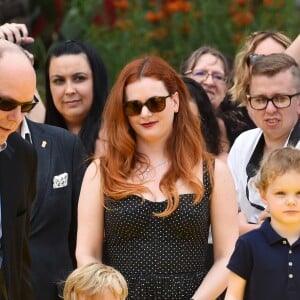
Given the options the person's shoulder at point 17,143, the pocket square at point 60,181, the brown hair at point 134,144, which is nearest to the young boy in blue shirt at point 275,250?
the brown hair at point 134,144

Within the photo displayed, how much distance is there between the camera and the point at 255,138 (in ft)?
20.5

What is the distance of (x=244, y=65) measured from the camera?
659cm

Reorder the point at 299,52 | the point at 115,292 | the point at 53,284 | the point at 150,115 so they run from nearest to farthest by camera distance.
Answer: the point at 115,292 < the point at 150,115 < the point at 53,284 < the point at 299,52

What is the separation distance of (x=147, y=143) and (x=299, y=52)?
151 centimetres

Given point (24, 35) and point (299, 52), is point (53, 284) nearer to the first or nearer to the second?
point (24, 35)

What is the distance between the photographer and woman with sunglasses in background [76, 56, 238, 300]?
215 inches

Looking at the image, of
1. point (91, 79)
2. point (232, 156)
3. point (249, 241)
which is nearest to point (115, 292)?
point (249, 241)

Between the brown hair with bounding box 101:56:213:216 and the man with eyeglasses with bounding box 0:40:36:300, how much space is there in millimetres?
524

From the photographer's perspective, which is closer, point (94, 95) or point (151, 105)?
point (151, 105)

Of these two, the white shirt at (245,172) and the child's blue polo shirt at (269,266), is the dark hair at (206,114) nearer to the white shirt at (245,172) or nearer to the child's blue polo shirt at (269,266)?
the white shirt at (245,172)

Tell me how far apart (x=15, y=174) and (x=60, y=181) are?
1.14 m

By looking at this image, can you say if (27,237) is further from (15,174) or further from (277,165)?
(277,165)

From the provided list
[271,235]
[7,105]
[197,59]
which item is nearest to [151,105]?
[271,235]

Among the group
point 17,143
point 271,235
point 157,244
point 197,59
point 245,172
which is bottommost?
point 157,244
